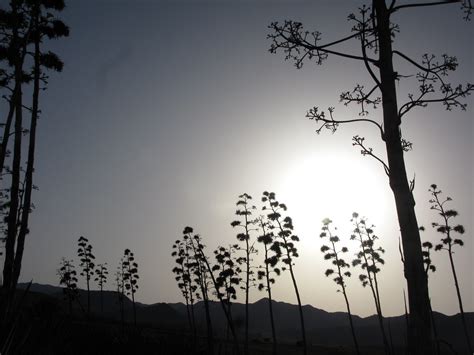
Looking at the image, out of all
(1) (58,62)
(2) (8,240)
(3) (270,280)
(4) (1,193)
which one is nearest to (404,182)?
(2) (8,240)

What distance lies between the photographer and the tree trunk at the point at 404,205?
439cm

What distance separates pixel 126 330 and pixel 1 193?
21988mm

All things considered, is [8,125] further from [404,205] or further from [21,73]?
[404,205]

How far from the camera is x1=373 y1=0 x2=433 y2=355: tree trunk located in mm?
4395

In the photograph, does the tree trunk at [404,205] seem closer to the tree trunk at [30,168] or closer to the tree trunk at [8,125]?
the tree trunk at [30,168]

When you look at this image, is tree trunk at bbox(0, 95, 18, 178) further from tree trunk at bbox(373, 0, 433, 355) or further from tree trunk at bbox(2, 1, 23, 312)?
tree trunk at bbox(373, 0, 433, 355)

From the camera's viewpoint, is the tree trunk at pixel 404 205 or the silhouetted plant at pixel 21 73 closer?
the tree trunk at pixel 404 205

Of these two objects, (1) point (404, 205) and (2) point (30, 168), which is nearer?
(1) point (404, 205)

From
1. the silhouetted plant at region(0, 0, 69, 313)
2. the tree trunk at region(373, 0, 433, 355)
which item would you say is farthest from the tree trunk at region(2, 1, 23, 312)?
the tree trunk at region(373, 0, 433, 355)

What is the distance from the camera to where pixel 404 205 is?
5020 mm

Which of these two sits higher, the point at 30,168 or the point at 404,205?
the point at 30,168

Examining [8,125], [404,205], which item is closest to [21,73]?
[8,125]

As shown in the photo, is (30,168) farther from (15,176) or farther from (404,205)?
(404,205)

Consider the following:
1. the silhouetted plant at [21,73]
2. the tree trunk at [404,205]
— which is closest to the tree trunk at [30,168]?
the silhouetted plant at [21,73]
